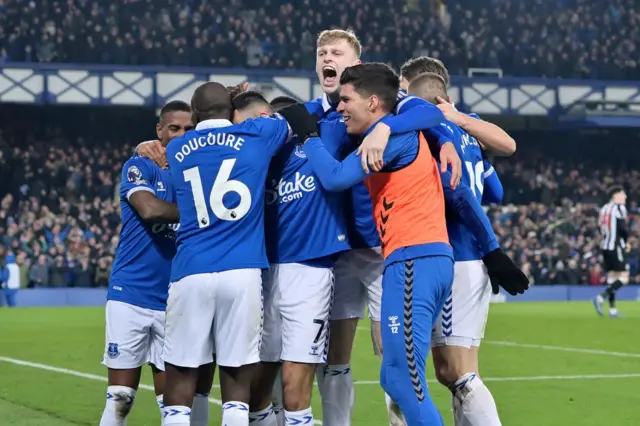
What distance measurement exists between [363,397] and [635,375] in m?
3.52

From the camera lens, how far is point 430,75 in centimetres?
673

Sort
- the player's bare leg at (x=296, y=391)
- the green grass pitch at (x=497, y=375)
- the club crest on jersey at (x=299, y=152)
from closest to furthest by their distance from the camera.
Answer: the player's bare leg at (x=296, y=391)
the club crest on jersey at (x=299, y=152)
the green grass pitch at (x=497, y=375)

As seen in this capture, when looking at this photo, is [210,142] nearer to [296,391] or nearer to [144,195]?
[144,195]

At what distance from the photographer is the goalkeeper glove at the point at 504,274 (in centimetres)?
634

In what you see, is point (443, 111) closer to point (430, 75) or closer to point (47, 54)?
point (430, 75)

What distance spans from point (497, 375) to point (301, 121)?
22.4ft

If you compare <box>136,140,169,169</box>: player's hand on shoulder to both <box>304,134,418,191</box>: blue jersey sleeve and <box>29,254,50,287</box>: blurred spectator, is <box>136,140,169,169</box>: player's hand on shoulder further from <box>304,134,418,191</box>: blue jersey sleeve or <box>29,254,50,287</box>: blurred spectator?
<box>29,254,50,287</box>: blurred spectator

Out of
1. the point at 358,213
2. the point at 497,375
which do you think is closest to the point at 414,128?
the point at 358,213

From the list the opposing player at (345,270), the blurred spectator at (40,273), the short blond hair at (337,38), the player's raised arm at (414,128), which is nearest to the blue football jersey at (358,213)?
the opposing player at (345,270)

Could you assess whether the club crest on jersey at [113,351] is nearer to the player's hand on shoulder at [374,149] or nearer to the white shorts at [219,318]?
the white shorts at [219,318]

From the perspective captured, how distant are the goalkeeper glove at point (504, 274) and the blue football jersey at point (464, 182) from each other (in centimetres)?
11

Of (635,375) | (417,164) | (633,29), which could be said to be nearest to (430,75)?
(417,164)

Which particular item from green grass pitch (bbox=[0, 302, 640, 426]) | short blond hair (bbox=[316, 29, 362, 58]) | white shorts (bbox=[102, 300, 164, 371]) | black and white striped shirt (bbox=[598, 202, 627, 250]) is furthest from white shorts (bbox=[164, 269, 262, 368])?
black and white striped shirt (bbox=[598, 202, 627, 250])

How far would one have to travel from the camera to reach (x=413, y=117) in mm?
5945
